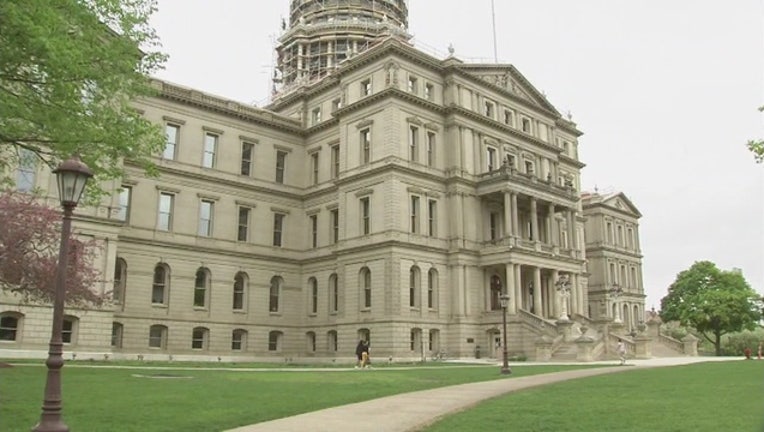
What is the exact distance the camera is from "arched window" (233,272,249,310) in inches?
2062

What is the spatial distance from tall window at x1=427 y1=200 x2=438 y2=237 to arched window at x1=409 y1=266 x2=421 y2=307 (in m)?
3.41

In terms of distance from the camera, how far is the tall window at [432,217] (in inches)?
1969

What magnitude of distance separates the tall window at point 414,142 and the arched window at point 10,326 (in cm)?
2760

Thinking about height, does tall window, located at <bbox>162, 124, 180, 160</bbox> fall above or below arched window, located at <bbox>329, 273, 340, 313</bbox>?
above

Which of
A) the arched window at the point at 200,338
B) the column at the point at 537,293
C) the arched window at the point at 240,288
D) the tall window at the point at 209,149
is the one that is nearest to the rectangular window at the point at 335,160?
the tall window at the point at 209,149

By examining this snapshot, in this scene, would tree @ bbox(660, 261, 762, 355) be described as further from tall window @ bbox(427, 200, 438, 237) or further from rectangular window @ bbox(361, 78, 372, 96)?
rectangular window @ bbox(361, 78, 372, 96)

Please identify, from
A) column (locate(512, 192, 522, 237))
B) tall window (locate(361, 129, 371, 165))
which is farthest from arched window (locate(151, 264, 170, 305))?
column (locate(512, 192, 522, 237))

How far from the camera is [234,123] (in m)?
54.2

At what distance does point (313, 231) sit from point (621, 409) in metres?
43.5

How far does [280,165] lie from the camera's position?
187 feet

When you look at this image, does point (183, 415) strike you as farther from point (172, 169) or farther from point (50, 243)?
point (172, 169)

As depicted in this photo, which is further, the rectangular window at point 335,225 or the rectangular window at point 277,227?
the rectangular window at point 277,227

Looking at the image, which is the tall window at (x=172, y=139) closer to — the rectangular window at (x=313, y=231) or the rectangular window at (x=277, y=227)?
the rectangular window at (x=277, y=227)

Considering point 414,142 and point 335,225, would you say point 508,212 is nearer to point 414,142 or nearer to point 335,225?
point 414,142
